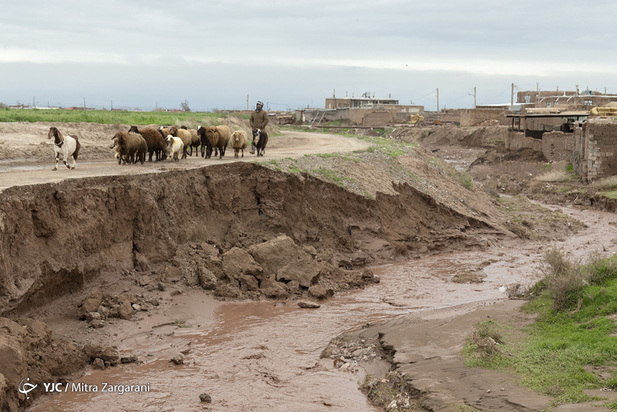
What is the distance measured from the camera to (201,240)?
14742mm

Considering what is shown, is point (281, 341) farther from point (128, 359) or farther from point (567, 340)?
point (567, 340)

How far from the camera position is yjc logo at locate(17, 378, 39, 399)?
840 centimetres

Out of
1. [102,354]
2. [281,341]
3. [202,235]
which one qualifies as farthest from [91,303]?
[202,235]

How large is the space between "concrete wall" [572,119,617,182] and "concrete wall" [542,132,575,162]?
157 inches

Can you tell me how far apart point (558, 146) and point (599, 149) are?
5.37 metres

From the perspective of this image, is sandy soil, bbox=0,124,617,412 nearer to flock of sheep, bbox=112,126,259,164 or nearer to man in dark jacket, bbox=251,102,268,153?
flock of sheep, bbox=112,126,259,164

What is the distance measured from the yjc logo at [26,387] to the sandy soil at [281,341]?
0.73 ft

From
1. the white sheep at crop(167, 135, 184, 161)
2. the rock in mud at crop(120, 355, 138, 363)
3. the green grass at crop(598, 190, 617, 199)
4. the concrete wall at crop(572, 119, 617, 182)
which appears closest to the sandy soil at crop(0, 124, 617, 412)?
the rock in mud at crop(120, 355, 138, 363)

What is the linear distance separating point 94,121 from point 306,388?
18.4 metres

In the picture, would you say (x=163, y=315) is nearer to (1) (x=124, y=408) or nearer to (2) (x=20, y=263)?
(2) (x=20, y=263)

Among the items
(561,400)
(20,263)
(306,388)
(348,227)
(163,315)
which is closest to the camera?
(561,400)

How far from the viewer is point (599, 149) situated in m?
28.3

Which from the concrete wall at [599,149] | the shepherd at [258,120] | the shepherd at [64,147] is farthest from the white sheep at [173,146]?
the concrete wall at [599,149]

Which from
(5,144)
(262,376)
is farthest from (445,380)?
(5,144)
